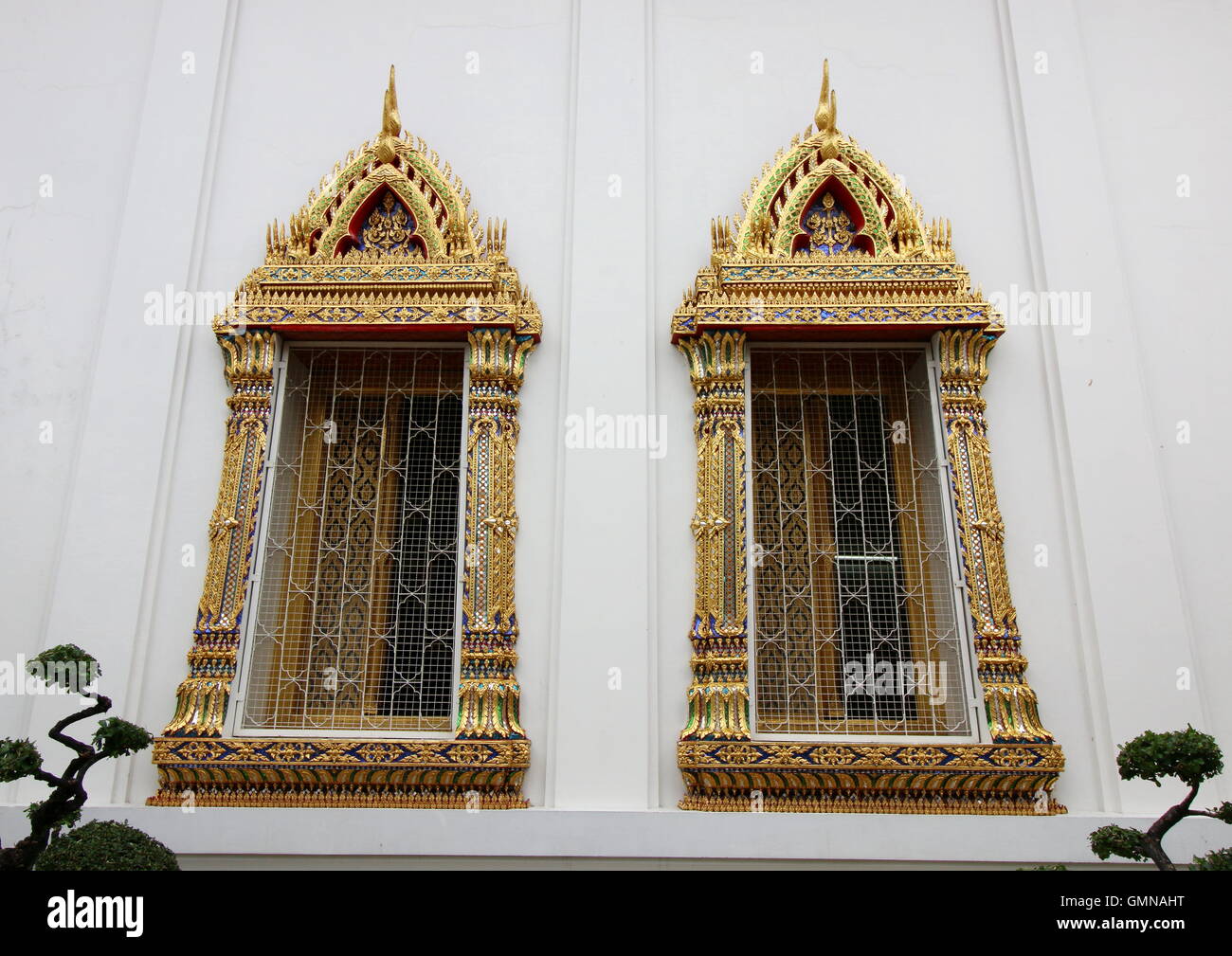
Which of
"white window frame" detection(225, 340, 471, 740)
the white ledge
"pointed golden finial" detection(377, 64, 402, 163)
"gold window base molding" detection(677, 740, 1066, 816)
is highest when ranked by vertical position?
"pointed golden finial" detection(377, 64, 402, 163)

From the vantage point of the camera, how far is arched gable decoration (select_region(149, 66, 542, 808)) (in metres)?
4.61

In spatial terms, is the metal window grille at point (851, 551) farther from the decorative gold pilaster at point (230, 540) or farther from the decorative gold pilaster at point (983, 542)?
the decorative gold pilaster at point (230, 540)

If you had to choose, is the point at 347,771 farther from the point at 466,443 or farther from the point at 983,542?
the point at 983,542

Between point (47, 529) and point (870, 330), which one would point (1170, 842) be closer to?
point (870, 330)

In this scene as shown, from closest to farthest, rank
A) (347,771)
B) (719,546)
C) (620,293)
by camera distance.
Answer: (347,771)
(719,546)
(620,293)

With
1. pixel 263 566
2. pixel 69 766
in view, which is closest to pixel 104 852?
pixel 69 766

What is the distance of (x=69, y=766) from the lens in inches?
142

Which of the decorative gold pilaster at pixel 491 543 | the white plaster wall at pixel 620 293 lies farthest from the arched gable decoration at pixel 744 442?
the decorative gold pilaster at pixel 491 543

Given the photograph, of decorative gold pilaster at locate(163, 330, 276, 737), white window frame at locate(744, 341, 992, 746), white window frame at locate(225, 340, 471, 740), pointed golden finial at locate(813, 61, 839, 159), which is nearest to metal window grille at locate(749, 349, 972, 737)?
white window frame at locate(744, 341, 992, 746)

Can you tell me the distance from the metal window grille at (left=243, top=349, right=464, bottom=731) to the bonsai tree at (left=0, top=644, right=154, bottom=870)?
1.10 metres

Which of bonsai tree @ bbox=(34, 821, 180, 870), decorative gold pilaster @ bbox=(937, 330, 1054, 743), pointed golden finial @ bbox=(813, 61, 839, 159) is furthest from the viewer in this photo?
pointed golden finial @ bbox=(813, 61, 839, 159)

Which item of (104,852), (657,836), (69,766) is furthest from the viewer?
(657,836)

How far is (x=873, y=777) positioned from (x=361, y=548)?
8.74 ft

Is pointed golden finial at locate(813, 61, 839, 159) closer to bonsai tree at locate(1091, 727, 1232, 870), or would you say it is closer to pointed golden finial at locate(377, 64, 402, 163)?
pointed golden finial at locate(377, 64, 402, 163)
